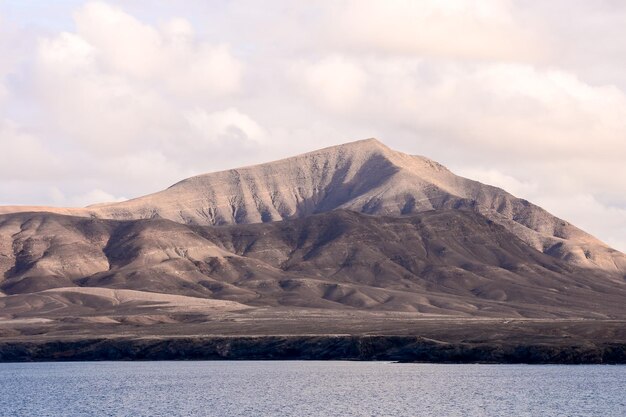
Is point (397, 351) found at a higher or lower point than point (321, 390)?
higher

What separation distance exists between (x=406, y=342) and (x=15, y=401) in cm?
7794

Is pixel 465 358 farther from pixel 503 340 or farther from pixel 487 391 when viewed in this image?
pixel 487 391

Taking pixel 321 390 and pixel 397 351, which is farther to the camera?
pixel 397 351

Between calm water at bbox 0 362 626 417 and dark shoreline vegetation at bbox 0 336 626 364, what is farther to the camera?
dark shoreline vegetation at bbox 0 336 626 364

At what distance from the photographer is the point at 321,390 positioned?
126500mm

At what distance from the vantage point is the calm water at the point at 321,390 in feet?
346

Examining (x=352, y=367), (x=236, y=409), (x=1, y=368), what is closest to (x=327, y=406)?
(x=236, y=409)

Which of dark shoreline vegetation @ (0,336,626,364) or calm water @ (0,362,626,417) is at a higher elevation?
dark shoreline vegetation @ (0,336,626,364)

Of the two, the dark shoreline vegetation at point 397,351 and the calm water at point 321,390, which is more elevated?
the dark shoreline vegetation at point 397,351

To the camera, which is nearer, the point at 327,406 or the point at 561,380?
the point at 327,406

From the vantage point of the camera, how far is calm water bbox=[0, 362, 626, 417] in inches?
4149

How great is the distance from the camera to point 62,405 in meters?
115

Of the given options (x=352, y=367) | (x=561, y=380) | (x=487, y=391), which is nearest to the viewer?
(x=487, y=391)

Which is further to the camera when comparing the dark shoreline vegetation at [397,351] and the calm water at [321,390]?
the dark shoreline vegetation at [397,351]
